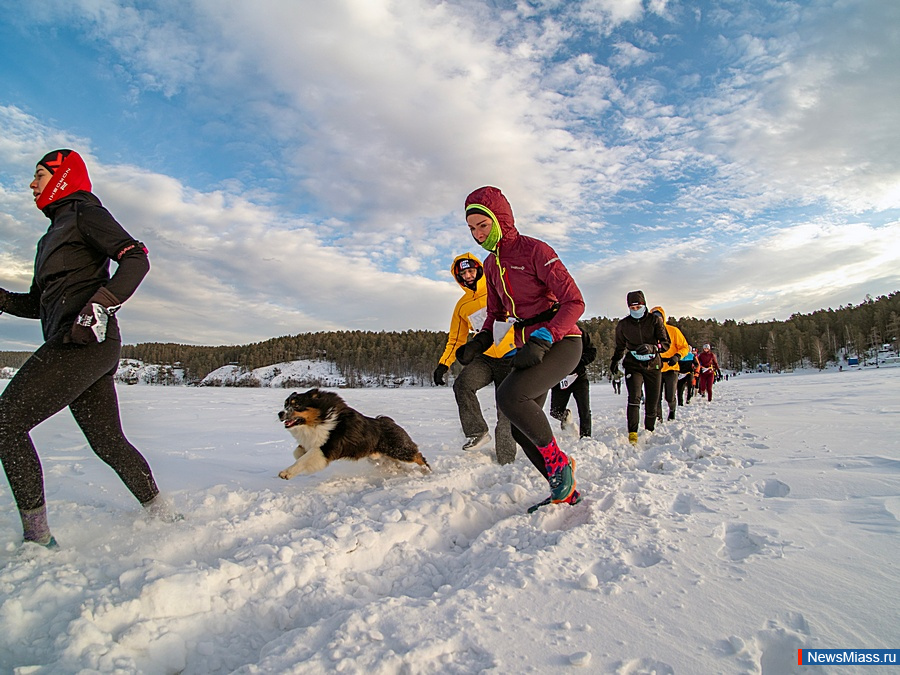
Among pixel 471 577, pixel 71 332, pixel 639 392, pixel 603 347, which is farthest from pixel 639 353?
pixel 603 347

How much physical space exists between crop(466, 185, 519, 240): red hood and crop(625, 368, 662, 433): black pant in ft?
12.0

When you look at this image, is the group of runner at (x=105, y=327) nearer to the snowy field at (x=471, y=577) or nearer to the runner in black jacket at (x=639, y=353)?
the snowy field at (x=471, y=577)

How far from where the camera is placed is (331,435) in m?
4.39

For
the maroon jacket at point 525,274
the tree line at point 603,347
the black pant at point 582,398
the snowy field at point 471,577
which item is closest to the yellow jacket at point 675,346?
the black pant at point 582,398

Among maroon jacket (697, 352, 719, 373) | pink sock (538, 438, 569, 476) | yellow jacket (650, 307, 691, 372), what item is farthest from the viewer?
maroon jacket (697, 352, 719, 373)

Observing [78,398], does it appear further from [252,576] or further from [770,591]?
[770,591]

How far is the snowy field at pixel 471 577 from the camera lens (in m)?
1.50

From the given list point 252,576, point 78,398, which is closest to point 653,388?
point 252,576

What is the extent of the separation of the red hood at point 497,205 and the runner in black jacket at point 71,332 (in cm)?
235

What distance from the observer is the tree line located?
2872 inches

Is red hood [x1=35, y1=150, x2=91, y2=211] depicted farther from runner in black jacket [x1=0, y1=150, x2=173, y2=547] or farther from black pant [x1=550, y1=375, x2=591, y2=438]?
black pant [x1=550, y1=375, x2=591, y2=438]

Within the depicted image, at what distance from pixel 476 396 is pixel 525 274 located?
6.29 feet

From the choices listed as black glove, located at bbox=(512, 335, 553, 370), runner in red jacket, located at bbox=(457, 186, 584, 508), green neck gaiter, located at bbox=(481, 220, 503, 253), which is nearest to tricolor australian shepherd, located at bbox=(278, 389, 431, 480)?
runner in red jacket, located at bbox=(457, 186, 584, 508)

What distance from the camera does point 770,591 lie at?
169 centimetres
